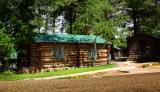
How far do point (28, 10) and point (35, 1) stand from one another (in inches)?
52.7

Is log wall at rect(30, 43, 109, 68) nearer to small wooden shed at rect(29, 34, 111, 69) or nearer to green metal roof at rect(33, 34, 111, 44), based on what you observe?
small wooden shed at rect(29, 34, 111, 69)

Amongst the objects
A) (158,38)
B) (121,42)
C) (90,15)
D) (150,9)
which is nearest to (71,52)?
(90,15)

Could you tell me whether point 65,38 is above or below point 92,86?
above

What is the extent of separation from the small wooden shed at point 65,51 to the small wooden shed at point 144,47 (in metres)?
10.6

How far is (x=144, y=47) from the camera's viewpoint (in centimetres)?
5491

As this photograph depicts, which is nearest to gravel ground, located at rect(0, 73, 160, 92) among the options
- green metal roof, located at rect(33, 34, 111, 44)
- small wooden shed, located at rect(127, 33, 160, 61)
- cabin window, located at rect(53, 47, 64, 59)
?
green metal roof, located at rect(33, 34, 111, 44)

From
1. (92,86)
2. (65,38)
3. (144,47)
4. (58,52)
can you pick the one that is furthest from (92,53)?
(92,86)

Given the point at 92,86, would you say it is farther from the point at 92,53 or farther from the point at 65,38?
the point at 92,53

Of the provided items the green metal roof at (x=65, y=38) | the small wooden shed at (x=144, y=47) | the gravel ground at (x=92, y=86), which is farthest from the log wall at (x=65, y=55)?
the gravel ground at (x=92, y=86)

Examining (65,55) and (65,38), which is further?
(65,38)

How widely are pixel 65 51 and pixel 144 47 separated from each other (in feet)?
Answer: 61.4

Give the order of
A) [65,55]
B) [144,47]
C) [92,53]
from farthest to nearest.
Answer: [144,47]
[92,53]
[65,55]

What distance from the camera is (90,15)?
42.4m

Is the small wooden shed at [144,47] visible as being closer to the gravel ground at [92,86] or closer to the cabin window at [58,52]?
the cabin window at [58,52]
